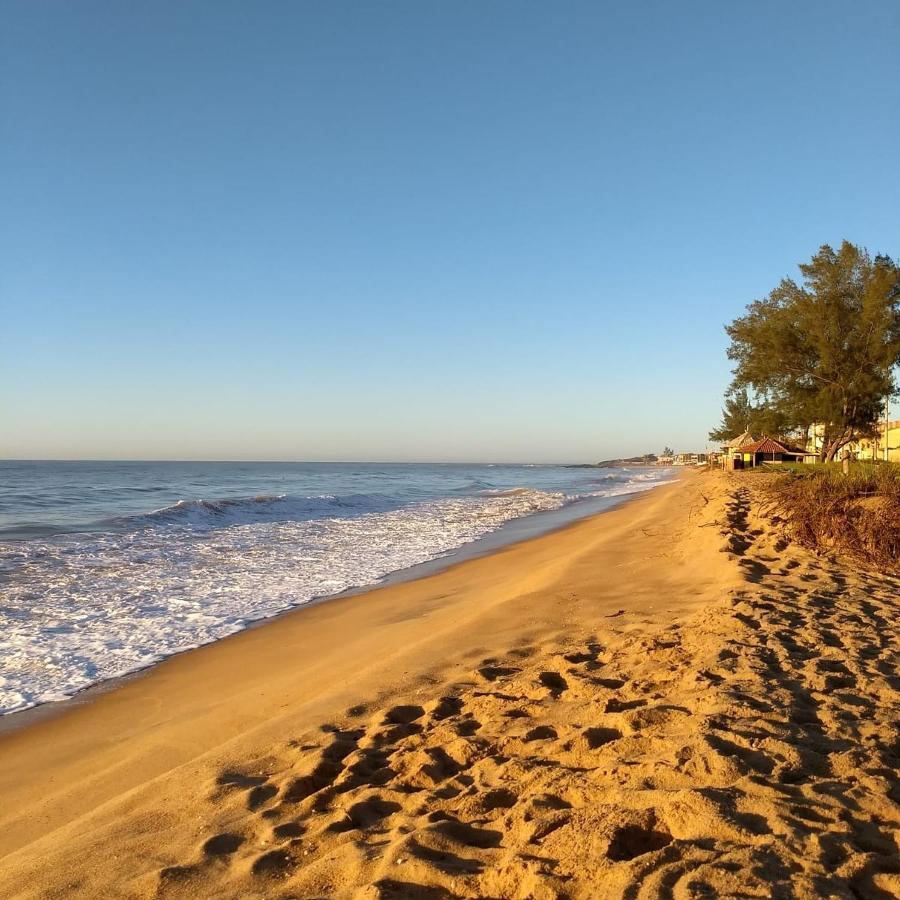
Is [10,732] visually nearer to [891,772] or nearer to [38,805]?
[38,805]

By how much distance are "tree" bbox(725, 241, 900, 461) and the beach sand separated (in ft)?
82.8

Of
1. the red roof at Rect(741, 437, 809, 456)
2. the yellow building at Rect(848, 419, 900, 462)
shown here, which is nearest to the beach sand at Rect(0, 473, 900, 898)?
the yellow building at Rect(848, 419, 900, 462)

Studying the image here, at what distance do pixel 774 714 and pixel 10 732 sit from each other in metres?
5.44

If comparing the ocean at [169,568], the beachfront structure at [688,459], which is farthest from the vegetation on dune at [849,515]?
the beachfront structure at [688,459]

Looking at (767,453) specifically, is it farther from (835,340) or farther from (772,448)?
(835,340)

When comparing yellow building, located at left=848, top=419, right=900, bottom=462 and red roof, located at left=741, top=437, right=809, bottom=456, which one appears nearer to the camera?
yellow building, located at left=848, top=419, right=900, bottom=462

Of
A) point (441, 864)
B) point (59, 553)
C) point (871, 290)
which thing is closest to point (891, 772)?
point (441, 864)

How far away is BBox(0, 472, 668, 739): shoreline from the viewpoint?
18.5 ft

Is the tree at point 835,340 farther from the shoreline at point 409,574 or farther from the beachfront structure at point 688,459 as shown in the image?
the beachfront structure at point 688,459

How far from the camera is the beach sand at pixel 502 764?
104 inches

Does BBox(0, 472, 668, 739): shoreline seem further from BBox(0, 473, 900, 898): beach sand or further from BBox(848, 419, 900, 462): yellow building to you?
BBox(848, 419, 900, 462): yellow building

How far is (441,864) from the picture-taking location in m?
2.71

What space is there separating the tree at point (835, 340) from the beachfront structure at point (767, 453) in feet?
46.3

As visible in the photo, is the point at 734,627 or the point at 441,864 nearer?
the point at 441,864
